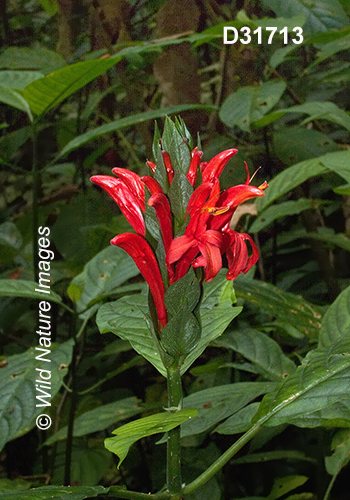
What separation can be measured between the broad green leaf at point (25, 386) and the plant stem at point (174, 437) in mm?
349

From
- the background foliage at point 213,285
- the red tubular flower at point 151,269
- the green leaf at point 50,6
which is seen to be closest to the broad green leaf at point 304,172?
the background foliage at point 213,285

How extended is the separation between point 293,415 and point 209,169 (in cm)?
30

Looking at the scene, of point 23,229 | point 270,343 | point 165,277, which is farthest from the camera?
point 23,229

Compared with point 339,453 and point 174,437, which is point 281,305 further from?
point 174,437

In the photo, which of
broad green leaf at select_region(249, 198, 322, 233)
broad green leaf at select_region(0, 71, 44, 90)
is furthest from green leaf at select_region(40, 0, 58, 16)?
→ broad green leaf at select_region(249, 198, 322, 233)

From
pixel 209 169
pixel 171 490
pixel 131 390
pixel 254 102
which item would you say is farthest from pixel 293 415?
pixel 131 390

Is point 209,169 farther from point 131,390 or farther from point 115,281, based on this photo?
point 131,390

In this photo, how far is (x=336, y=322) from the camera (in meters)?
0.77

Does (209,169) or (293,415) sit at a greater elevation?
(209,169)

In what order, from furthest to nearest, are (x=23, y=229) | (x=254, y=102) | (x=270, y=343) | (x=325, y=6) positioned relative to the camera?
(x=23, y=229)
(x=325, y=6)
(x=254, y=102)
(x=270, y=343)

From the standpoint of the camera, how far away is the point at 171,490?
1.62 feet

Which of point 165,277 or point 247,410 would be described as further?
point 247,410

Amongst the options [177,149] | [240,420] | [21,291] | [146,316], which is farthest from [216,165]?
[21,291]

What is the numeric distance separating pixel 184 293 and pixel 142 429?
14 cm
